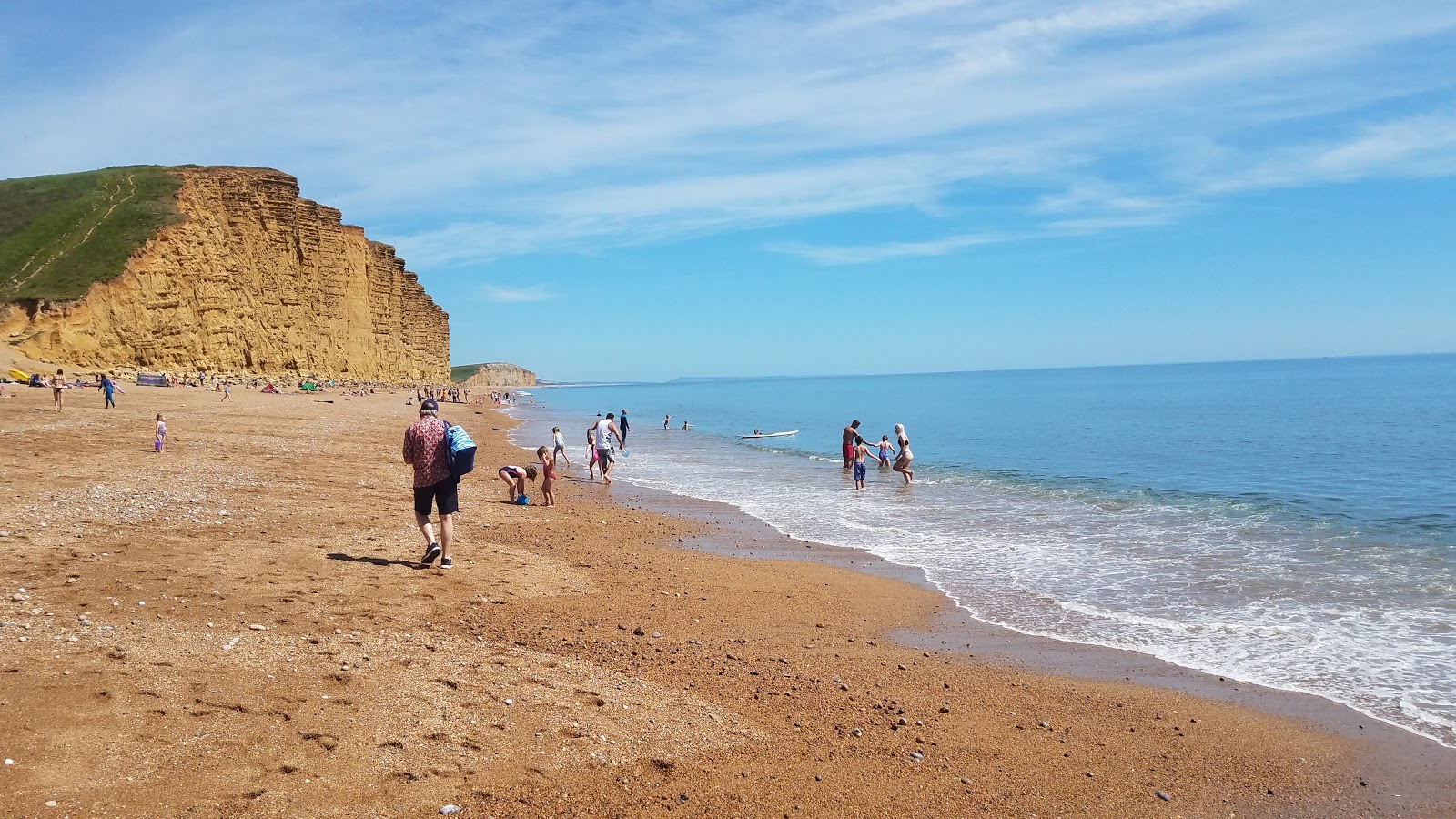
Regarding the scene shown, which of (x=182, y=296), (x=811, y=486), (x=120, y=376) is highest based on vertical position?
(x=182, y=296)

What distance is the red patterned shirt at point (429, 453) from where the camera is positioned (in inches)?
325

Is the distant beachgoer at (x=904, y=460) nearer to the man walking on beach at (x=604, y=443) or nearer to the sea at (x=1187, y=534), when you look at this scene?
the sea at (x=1187, y=534)

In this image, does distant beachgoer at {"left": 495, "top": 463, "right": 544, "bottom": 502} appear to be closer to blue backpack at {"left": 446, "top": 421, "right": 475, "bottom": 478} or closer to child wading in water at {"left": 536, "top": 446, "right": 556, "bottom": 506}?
child wading in water at {"left": 536, "top": 446, "right": 556, "bottom": 506}

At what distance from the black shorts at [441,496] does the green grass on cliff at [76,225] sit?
141ft

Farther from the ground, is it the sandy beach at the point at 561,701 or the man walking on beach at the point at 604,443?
the man walking on beach at the point at 604,443

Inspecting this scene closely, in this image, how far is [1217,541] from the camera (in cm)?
1320

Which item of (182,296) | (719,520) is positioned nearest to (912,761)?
(719,520)

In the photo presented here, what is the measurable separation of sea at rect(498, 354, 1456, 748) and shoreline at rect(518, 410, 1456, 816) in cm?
20

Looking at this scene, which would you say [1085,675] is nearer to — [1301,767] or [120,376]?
[1301,767]

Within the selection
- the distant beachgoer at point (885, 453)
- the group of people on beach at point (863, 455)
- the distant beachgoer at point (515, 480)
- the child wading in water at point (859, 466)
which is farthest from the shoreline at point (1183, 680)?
the distant beachgoer at point (885, 453)

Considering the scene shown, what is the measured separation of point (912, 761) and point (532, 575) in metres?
4.98

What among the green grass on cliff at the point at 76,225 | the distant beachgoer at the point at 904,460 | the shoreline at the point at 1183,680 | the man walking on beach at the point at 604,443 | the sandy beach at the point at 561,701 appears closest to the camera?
the sandy beach at the point at 561,701

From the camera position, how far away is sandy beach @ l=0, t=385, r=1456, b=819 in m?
4.21

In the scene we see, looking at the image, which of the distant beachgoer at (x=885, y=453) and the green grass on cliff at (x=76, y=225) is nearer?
the distant beachgoer at (x=885, y=453)
